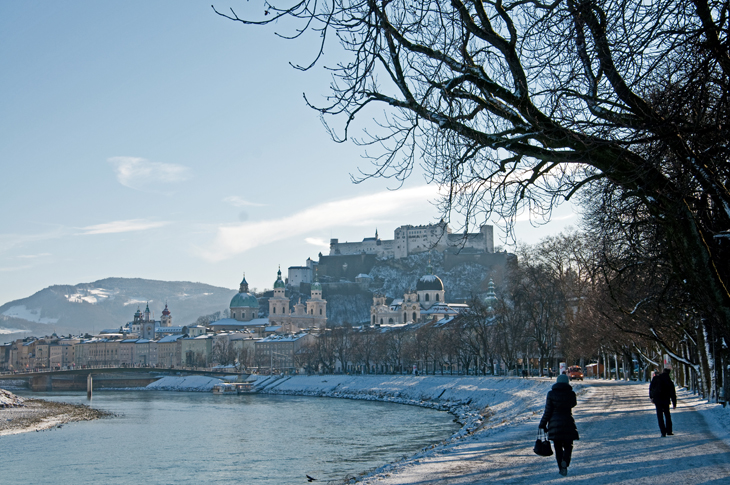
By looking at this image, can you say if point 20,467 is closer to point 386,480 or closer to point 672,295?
point 386,480

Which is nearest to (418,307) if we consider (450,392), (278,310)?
(278,310)

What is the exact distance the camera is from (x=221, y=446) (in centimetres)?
2516

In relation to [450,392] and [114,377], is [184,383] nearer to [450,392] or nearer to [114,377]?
[114,377]

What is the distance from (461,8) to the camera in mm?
5941

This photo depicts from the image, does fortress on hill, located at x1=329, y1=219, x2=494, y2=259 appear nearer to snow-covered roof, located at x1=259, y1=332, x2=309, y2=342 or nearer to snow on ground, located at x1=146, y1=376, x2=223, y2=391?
snow-covered roof, located at x1=259, y1=332, x2=309, y2=342

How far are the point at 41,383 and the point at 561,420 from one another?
85.7m

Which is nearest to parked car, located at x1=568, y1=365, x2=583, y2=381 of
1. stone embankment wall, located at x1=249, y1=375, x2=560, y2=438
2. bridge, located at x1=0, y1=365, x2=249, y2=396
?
stone embankment wall, located at x1=249, y1=375, x2=560, y2=438

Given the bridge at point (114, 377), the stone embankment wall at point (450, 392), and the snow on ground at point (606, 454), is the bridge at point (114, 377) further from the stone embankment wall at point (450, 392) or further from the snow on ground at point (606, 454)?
the snow on ground at point (606, 454)

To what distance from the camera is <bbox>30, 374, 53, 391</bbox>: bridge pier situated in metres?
83.1

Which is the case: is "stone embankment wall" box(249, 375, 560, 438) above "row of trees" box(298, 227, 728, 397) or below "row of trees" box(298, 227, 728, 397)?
below

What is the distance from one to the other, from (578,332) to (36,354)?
402 ft

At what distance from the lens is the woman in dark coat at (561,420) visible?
8.10 meters

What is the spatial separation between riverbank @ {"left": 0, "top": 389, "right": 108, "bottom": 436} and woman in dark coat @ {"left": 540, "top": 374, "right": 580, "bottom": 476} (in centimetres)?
2878

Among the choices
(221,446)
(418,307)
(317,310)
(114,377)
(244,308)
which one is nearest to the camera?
(221,446)
